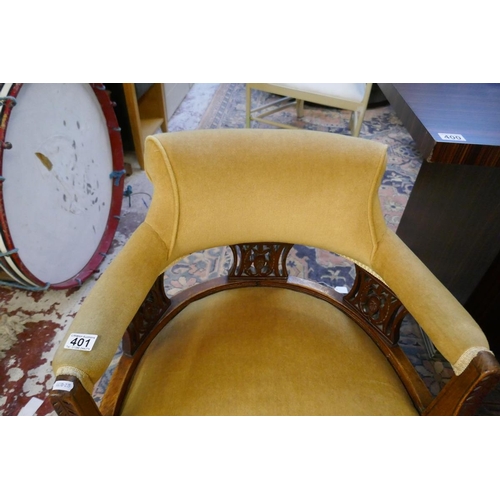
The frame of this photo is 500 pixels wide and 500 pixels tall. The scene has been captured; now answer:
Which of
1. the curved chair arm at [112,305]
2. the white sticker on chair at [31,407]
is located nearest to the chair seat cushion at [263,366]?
the curved chair arm at [112,305]

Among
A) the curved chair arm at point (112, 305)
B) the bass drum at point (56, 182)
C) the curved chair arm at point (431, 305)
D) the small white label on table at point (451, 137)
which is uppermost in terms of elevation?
the small white label on table at point (451, 137)

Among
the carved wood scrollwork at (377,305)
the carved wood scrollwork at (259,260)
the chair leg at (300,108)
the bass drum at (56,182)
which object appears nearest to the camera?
the carved wood scrollwork at (377,305)

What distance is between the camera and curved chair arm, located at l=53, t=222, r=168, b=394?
1.86ft

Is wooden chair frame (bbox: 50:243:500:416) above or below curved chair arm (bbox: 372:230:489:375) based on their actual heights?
below

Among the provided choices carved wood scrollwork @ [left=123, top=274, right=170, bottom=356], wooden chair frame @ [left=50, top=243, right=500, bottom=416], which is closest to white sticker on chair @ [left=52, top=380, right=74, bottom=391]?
wooden chair frame @ [left=50, top=243, right=500, bottom=416]

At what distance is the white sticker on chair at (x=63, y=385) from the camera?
0.52 meters

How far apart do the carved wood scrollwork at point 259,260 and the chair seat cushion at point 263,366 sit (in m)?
0.09

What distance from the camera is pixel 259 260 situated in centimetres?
101

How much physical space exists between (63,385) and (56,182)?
1017 mm

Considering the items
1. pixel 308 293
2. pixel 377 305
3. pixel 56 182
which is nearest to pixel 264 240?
pixel 308 293

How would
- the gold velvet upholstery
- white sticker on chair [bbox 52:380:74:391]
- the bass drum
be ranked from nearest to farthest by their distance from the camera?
white sticker on chair [bbox 52:380:74:391], the gold velvet upholstery, the bass drum

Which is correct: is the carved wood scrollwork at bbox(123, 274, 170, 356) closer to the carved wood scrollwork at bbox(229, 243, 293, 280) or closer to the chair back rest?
the chair back rest

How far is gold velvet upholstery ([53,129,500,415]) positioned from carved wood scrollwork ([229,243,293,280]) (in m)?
0.09

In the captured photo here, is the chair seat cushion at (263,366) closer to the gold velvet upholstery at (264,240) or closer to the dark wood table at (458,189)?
the gold velvet upholstery at (264,240)
